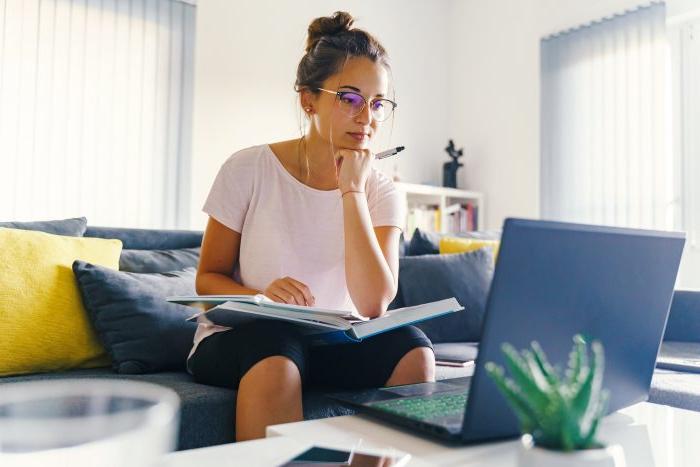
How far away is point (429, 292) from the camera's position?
7.21 ft

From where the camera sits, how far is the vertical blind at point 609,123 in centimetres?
332

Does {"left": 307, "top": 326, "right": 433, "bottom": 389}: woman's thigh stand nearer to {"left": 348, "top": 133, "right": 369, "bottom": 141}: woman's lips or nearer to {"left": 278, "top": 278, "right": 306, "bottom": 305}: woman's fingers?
{"left": 278, "top": 278, "right": 306, "bottom": 305}: woman's fingers

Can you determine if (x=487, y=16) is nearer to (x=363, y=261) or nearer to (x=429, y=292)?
(x=429, y=292)

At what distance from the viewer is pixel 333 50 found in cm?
135

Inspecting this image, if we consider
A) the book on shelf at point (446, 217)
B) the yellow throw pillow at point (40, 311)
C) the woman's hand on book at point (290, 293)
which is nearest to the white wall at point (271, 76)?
the book on shelf at point (446, 217)

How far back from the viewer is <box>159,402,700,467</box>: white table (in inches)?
23.5

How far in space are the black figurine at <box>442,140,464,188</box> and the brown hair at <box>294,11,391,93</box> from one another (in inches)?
112

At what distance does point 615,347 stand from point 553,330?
141mm

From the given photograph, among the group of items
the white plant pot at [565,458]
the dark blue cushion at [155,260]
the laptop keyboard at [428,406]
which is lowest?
the laptop keyboard at [428,406]

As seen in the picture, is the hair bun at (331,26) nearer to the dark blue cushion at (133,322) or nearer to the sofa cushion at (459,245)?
the dark blue cushion at (133,322)

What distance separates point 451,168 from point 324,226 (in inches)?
117

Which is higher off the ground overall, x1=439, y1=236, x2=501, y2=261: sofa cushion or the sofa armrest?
x1=439, y1=236, x2=501, y2=261: sofa cushion

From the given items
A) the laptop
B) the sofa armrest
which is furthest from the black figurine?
the laptop

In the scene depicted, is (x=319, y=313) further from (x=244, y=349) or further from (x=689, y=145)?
(x=689, y=145)
